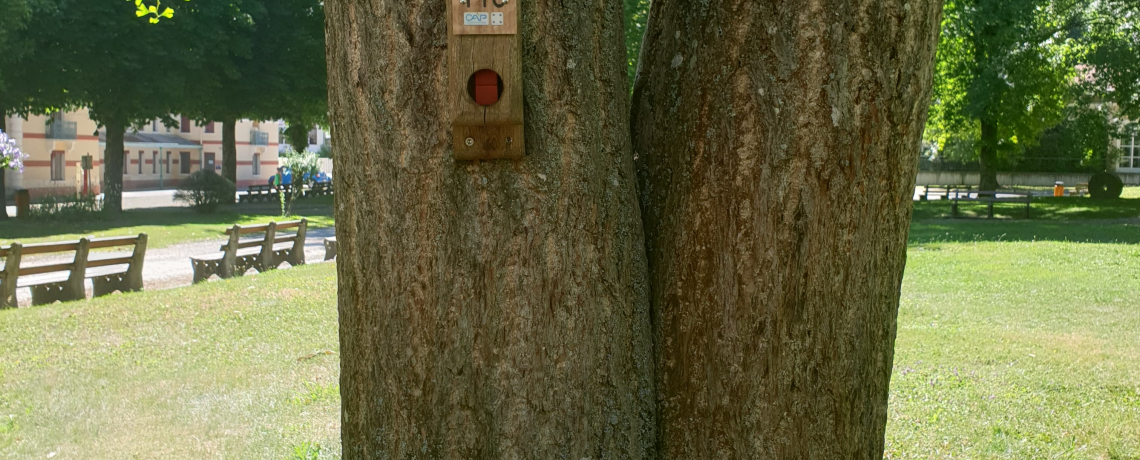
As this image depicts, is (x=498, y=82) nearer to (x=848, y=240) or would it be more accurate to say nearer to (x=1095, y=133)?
(x=848, y=240)

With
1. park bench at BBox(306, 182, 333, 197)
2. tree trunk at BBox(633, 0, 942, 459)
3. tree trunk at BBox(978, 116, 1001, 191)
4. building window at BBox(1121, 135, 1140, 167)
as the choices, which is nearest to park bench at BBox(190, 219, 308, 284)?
tree trunk at BBox(633, 0, 942, 459)

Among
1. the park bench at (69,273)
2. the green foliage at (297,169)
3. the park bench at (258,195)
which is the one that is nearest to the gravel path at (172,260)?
the park bench at (69,273)

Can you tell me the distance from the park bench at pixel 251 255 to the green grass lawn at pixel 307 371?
42.8 inches

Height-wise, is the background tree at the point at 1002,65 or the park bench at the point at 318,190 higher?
the background tree at the point at 1002,65

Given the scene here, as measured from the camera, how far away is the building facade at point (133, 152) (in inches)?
1633

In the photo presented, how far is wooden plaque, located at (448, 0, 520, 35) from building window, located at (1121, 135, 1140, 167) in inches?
2226

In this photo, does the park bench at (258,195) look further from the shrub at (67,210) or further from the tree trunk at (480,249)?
the tree trunk at (480,249)

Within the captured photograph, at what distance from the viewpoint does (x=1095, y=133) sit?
104 feet

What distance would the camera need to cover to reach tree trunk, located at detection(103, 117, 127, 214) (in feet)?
87.5

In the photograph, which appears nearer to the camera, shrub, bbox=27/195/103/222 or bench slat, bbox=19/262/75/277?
bench slat, bbox=19/262/75/277

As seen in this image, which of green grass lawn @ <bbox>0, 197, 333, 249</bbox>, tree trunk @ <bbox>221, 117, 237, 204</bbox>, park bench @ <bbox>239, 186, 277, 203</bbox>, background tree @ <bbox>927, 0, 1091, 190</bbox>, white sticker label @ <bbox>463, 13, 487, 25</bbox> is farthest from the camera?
tree trunk @ <bbox>221, 117, 237, 204</bbox>

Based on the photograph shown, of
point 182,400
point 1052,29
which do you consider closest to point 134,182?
point 1052,29

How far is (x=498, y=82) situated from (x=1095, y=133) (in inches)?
1370

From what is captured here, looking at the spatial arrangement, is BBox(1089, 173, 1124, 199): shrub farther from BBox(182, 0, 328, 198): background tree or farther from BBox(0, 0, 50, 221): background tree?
BBox(0, 0, 50, 221): background tree
